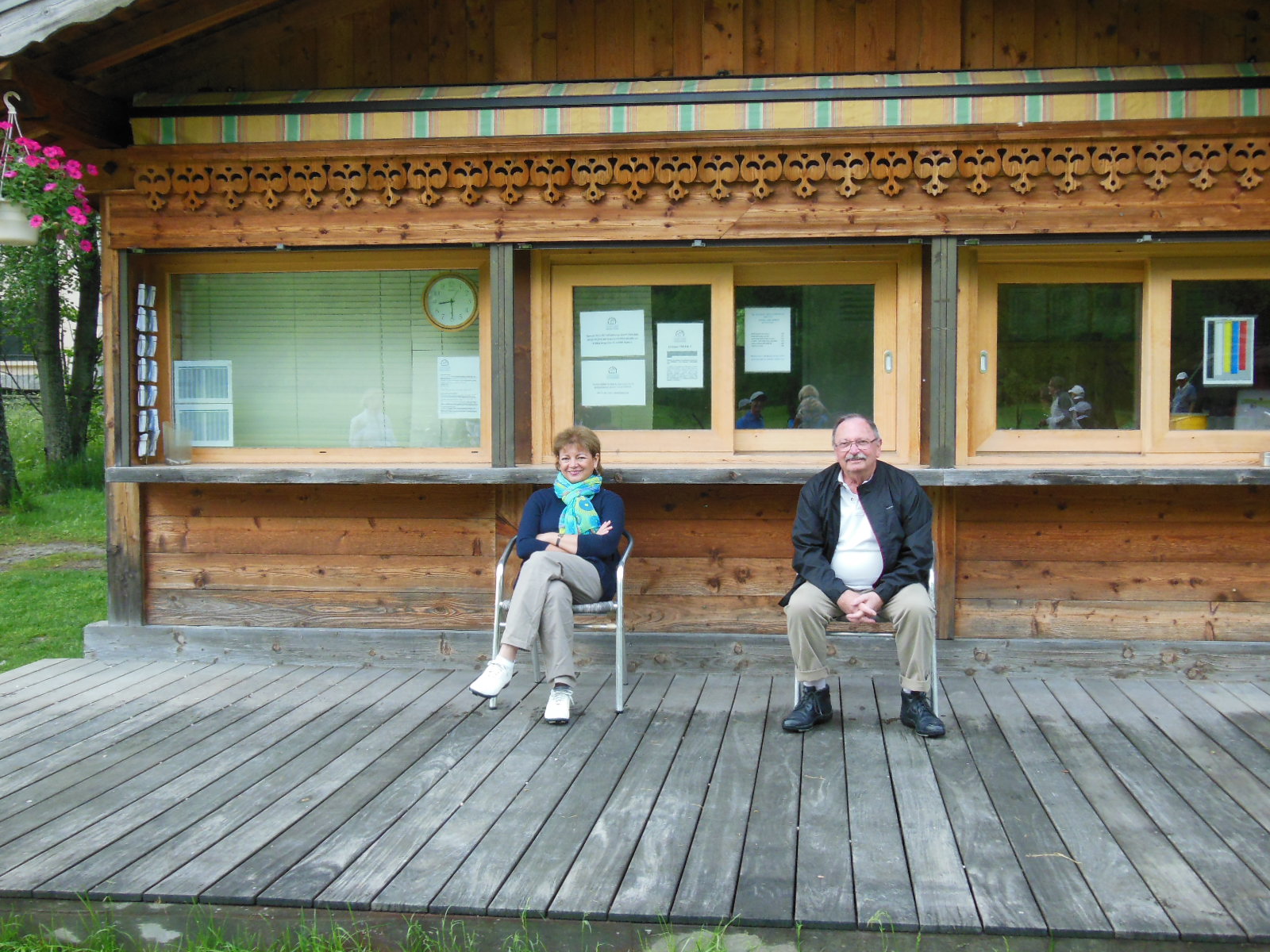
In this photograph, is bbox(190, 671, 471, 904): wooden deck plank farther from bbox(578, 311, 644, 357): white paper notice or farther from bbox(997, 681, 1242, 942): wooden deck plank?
bbox(997, 681, 1242, 942): wooden deck plank

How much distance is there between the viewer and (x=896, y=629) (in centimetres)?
443

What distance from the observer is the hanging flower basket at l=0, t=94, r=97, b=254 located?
4593 mm

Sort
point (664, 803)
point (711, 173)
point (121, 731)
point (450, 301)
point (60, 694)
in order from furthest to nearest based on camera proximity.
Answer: point (450, 301) → point (711, 173) → point (60, 694) → point (121, 731) → point (664, 803)

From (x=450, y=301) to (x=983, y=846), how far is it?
366 centimetres

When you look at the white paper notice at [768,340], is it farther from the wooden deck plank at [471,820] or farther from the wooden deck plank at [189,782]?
the wooden deck plank at [189,782]

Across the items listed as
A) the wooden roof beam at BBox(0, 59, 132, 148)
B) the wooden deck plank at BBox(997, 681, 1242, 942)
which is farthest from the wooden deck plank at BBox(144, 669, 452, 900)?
the wooden roof beam at BBox(0, 59, 132, 148)

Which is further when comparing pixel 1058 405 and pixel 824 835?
pixel 1058 405

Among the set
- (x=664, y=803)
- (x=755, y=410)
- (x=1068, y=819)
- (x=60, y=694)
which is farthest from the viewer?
(x=755, y=410)

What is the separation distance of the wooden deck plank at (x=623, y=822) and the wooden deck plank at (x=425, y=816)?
17.4 inches

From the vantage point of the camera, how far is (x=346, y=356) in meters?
5.79

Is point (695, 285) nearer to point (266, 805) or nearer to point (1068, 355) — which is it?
point (1068, 355)

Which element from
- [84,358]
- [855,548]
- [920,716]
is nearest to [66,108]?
[855,548]

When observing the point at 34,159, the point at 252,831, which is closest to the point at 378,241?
the point at 34,159

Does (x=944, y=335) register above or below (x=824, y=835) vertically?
above
